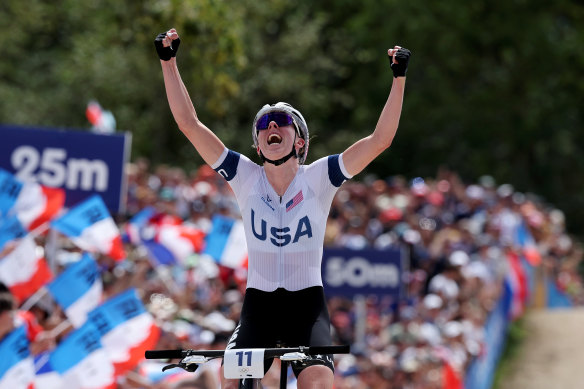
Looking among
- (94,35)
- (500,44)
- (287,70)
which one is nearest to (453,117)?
(500,44)

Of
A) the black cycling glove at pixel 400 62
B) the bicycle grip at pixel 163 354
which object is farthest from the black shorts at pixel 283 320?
the black cycling glove at pixel 400 62

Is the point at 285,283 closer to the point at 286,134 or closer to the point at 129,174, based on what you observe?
the point at 286,134

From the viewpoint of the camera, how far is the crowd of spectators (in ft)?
37.8

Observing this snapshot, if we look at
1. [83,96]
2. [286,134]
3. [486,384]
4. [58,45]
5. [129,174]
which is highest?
[58,45]

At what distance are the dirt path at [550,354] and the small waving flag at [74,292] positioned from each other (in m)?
11.7

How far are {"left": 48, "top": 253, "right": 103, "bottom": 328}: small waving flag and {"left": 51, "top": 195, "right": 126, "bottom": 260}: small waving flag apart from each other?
101 cm

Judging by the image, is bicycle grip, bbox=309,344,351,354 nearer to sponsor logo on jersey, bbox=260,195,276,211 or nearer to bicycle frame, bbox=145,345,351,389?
bicycle frame, bbox=145,345,351,389

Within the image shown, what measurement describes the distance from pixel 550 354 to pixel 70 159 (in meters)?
12.2

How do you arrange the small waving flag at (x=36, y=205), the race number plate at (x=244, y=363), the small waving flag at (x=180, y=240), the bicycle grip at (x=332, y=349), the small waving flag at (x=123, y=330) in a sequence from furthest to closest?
the small waving flag at (x=180, y=240) → the small waving flag at (x=36, y=205) → the small waving flag at (x=123, y=330) → the race number plate at (x=244, y=363) → the bicycle grip at (x=332, y=349)

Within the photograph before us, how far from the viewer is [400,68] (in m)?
6.67

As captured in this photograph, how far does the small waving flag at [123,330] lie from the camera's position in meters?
8.88

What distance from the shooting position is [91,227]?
33.7ft

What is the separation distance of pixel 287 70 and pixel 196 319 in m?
21.0

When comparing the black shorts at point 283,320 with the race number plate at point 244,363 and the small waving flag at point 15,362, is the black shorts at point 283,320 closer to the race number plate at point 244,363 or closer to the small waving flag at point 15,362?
the race number plate at point 244,363
